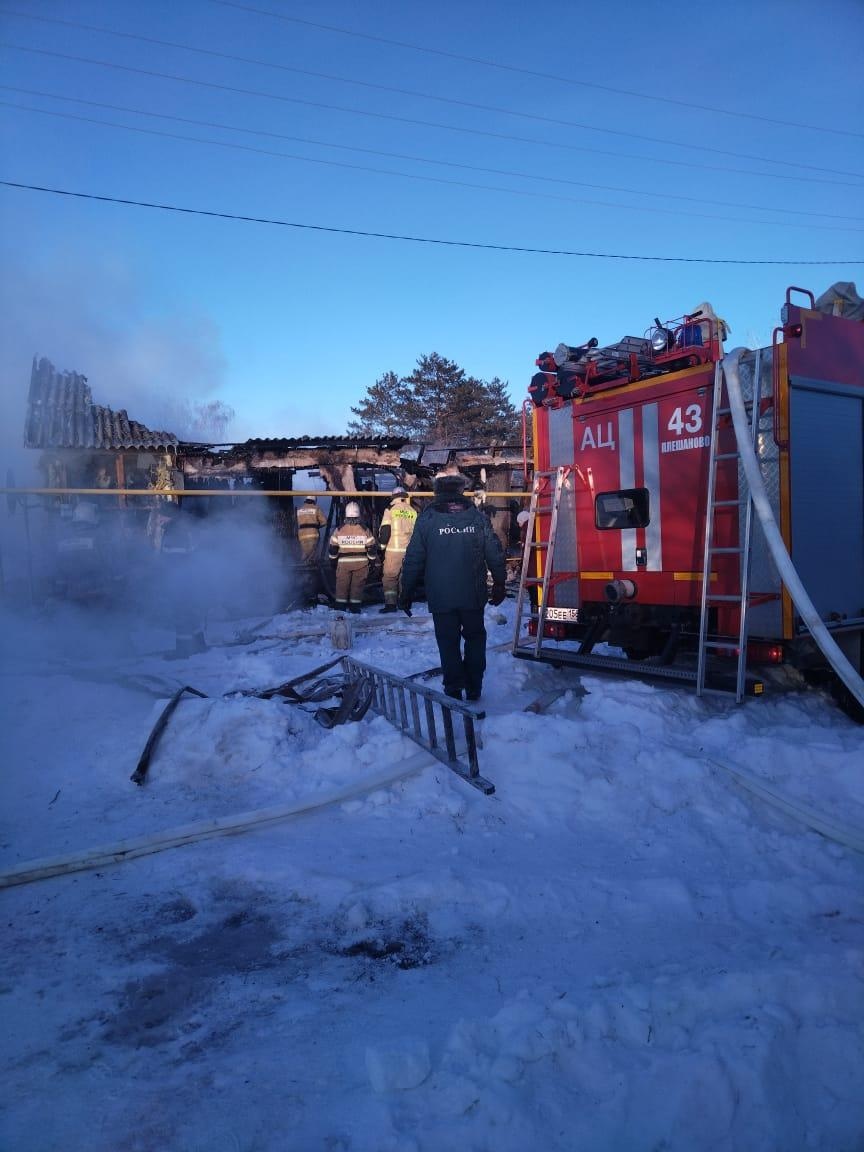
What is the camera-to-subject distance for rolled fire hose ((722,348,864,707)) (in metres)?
4.25

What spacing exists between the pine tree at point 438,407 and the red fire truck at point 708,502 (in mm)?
27196

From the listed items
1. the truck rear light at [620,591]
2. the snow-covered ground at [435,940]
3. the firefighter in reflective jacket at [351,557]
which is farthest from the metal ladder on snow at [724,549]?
the firefighter in reflective jacket at [351,557]

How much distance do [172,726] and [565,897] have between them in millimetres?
2754

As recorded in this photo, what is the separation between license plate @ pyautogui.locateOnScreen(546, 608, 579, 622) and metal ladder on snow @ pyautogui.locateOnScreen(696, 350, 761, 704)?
1403 mm

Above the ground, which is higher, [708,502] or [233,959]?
[708,502]

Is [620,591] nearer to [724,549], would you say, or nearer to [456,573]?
[724,549]

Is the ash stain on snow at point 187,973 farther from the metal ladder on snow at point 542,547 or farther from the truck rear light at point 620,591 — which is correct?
the metal ladder on snow at point 542,547

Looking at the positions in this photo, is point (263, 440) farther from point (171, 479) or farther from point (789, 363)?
point (789, 363)

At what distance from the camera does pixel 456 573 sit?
5.34 m

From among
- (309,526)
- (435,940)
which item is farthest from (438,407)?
(435,940)

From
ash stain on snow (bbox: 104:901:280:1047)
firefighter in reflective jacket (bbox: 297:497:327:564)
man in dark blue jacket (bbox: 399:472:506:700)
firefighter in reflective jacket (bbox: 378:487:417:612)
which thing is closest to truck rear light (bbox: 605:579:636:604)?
man in dark blue jacket (bbox: 399:472:506:700)

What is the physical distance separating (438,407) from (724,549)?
1235 inches

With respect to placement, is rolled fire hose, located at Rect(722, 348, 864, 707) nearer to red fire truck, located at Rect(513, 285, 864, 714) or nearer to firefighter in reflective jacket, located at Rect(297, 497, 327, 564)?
red fire truck, located at Rect(513, 285, 864, 714)

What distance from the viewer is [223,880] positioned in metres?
3.09
